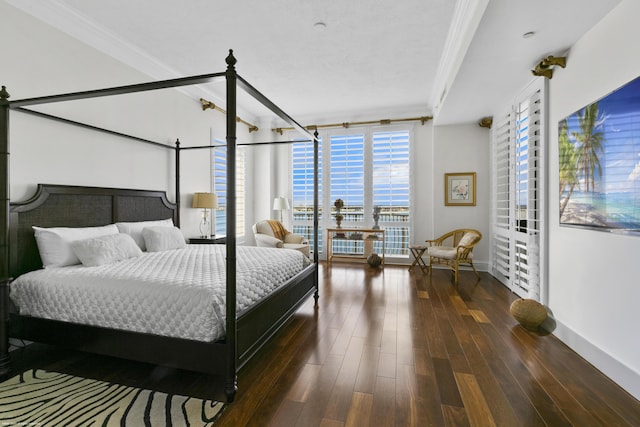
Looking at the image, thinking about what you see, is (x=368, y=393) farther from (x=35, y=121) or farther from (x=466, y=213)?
(x=466, y=213)

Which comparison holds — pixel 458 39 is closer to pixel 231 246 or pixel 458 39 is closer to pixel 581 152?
pixel 581 152

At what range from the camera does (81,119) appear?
3051 millimetres

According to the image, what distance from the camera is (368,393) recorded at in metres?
1.91

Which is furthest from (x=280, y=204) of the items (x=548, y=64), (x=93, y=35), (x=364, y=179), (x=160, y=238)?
(x=548, y=64)

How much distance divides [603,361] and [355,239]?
3.95 m

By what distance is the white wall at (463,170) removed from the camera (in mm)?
5449

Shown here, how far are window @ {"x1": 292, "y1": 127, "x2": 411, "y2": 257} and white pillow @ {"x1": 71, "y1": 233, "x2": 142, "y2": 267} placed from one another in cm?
389

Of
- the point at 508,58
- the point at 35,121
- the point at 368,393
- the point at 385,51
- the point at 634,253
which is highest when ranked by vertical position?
the point at 385,51

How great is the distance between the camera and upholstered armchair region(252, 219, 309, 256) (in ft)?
17.0

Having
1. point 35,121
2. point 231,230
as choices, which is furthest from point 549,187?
point 35,121

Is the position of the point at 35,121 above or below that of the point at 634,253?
above

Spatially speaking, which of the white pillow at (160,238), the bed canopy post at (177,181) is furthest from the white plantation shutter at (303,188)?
the white pillow at (160,238)

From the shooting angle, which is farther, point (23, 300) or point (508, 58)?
point (508, 58)

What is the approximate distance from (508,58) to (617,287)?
222 cm
